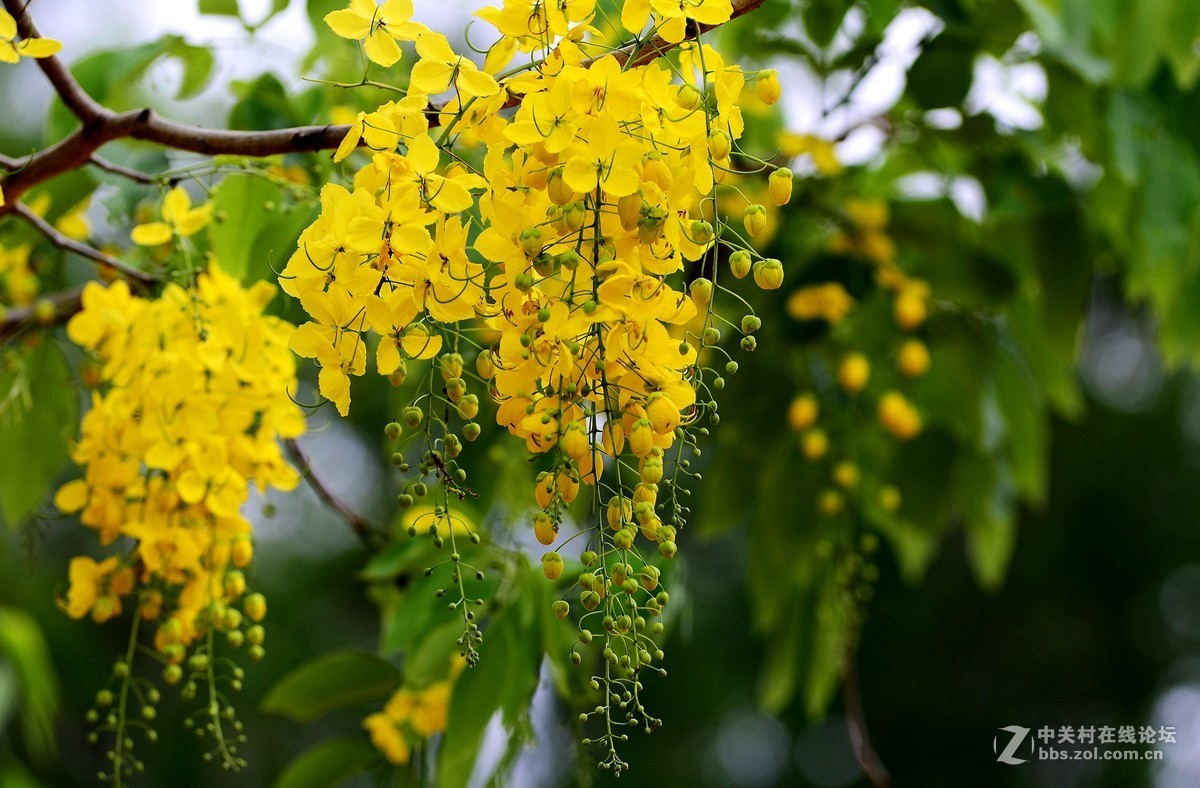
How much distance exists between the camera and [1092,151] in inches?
65.2

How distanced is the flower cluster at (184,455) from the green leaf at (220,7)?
0.51 m

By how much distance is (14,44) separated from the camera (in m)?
0.83

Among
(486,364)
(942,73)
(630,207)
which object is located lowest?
(942,73)

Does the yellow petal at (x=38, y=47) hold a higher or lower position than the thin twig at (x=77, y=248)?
higher

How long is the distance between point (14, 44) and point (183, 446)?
356mm

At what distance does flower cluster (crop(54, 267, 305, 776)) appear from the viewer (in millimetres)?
1039

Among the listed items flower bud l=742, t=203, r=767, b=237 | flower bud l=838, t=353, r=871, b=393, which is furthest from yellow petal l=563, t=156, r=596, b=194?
flower bud l=838, t=353, r=871, b=393

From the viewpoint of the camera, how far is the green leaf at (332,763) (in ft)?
4.66

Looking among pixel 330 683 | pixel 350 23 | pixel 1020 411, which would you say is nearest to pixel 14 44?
pixel 350 23

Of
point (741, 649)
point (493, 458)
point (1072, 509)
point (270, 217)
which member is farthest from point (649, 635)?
point (1072, 509)

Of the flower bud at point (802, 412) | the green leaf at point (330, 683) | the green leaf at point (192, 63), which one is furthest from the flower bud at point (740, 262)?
the flower bud at point (802, 412)

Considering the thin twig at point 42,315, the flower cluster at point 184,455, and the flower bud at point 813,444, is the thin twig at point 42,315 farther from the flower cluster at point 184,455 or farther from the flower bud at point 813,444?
the flower bud at point 813,444

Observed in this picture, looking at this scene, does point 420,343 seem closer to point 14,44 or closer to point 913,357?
point 14,44

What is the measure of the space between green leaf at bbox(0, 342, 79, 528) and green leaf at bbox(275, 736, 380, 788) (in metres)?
0.43
